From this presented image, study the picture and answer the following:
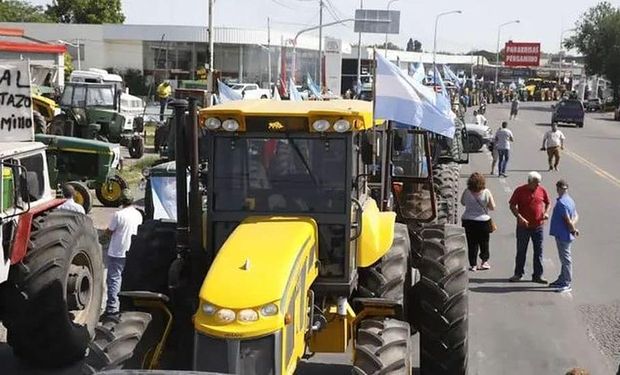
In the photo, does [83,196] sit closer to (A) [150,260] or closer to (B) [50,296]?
(B) [50,296]

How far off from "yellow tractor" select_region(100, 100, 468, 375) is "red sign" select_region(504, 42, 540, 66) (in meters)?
96.2

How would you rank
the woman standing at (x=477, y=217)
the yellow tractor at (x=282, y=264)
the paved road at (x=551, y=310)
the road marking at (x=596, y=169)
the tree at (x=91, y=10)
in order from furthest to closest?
the tree at (x=91, y=10) → the road marking at (x=596, y=169) → the woman standing at (x=477, y=217) → the paved road at (x=551, y=310) → the yellow tractor at (x=282, y=264)

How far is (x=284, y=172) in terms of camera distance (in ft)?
20.9

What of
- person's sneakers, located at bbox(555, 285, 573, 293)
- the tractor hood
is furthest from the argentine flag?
person's sneakers, located at bbox(555, 285, 573, 293)

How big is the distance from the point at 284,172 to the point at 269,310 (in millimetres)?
1412

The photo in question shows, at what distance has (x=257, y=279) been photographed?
5.38 meters

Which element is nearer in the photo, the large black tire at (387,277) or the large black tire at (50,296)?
the large black tire at (387,277)

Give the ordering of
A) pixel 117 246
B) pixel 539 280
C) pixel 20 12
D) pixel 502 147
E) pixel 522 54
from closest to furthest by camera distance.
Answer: pixel 117 246
pixel 539 280
pixel 502 147
pixel 20 12
pixel 522 54

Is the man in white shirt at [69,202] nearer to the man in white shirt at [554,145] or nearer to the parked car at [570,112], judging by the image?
the man in white shirt at [554,145]

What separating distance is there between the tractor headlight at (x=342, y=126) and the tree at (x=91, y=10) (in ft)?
245

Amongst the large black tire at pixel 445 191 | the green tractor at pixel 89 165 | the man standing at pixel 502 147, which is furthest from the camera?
the man standing at pixel 502 147

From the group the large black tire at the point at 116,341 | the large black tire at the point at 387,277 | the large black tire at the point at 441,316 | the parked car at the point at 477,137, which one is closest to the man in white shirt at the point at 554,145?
the parked car at the point at 477,137

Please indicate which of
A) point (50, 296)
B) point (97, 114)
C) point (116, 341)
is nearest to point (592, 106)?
point (97, 114)

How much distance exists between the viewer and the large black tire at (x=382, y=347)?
587 cm
